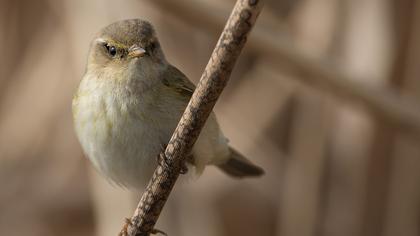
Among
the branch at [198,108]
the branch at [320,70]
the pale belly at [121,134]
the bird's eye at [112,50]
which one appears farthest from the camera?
the branch at [320,70]

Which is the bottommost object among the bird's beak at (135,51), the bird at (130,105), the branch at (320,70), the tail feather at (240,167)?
the tail feather at (240,167)

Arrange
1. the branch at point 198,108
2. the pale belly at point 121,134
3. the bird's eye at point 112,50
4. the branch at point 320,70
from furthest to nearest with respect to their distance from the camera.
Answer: the branch at point 320,70, the bird's eye at point 112,50, the pale belly at point 121,134, the branch at point 198,108

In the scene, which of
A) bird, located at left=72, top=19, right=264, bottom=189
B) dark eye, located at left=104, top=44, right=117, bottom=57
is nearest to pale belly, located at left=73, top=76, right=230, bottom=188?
bird, located at left=72, top=19, right=264, bottom=189

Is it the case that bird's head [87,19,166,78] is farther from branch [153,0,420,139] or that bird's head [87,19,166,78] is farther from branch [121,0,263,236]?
branch [121,0,263,236]

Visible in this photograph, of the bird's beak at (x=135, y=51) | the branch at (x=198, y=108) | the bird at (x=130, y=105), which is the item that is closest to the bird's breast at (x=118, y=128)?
the bird at (x=130, y=105)

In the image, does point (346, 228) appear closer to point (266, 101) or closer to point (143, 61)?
point (266, 101)

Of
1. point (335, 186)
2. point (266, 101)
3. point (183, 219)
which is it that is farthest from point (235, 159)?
point (335, 186)

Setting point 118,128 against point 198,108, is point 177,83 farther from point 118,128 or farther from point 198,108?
point 198,108

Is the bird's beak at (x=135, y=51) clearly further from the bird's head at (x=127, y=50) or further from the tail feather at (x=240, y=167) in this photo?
the tail feather at (x=240, y=167)
